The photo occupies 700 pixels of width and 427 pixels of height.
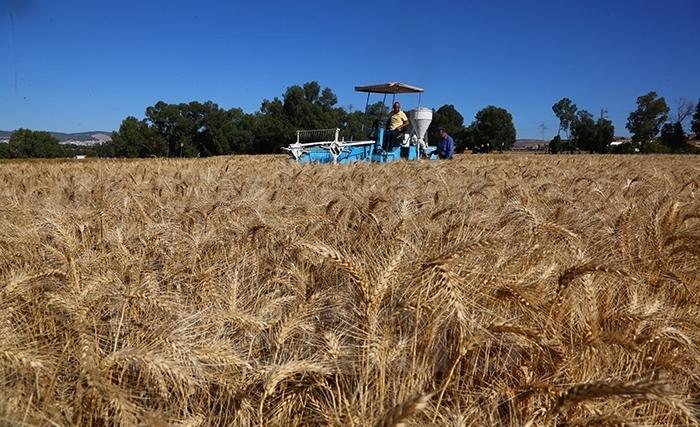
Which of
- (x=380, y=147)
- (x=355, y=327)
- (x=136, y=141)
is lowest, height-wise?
(x=355, y=327)

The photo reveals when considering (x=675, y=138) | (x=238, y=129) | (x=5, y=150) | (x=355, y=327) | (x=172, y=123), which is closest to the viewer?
(x=355, y=327)

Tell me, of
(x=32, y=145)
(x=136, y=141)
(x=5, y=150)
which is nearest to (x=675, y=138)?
(x=136, y=141)

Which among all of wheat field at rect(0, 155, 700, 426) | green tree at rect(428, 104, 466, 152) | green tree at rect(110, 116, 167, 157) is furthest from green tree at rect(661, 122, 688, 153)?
green tree at rect(110, 116, 167, 157)

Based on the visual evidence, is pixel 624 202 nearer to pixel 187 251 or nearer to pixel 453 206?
pixel 453 206

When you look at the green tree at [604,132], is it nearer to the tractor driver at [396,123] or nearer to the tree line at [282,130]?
the tree line at [282,130]

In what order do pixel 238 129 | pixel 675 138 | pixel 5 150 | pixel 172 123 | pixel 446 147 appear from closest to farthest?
1. pixel 446 147
2. pixel 5 150
3. pixel 675 138
4. pixel 238 129
5. pixel 172 123

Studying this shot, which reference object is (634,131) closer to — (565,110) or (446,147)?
(565,110)

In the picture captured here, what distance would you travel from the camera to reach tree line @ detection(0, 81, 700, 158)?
52688 millimetres

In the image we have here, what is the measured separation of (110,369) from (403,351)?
0.88 m

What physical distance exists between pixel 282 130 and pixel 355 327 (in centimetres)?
5063

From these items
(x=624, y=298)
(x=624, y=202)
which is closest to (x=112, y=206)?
(x=624, y=298)

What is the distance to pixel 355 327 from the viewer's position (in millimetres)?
1442

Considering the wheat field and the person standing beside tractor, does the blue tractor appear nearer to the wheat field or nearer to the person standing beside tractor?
the person standing beside tractor

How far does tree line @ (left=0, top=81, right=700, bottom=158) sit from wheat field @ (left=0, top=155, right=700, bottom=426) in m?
44.3
